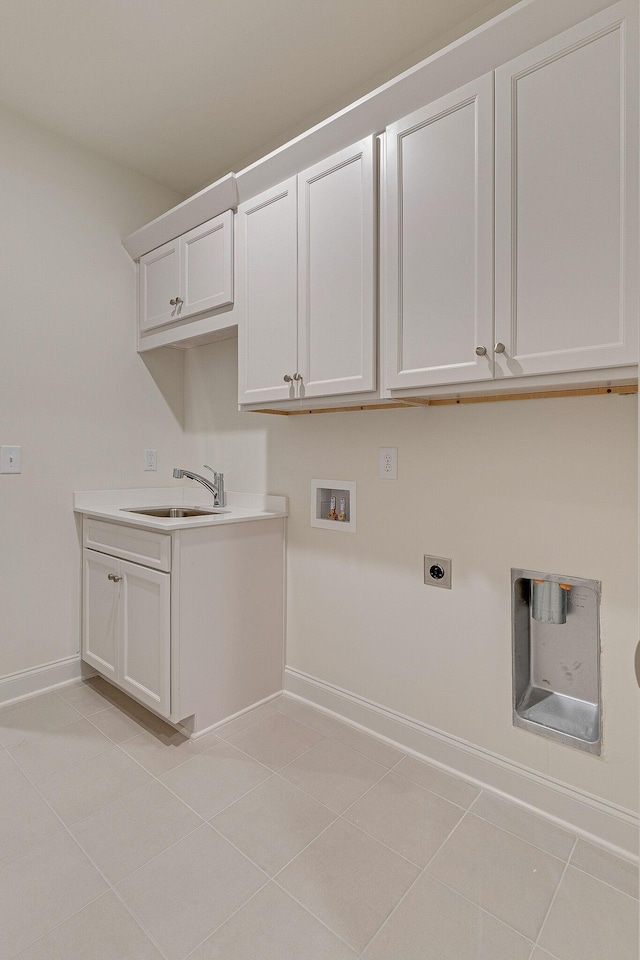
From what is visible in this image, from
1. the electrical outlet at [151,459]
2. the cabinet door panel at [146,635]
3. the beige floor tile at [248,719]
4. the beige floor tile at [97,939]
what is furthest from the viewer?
the electrical outlet at [151,459]

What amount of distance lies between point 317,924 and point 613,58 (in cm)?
212

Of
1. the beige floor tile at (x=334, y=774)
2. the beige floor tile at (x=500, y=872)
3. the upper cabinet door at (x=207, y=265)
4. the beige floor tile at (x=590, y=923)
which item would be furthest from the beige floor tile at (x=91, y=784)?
the upper cabinet door at (x=207, y=265)

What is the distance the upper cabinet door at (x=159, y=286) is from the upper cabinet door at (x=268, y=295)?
0.49m

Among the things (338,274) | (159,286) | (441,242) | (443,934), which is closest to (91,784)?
(443,934)

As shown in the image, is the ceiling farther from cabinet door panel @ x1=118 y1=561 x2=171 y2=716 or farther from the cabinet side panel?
cabinet door panel @ x1=118 y1=561 x2=171 y2=716

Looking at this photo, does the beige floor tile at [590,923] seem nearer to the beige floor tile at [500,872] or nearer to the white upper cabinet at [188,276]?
the beige floor tile at [500,872]

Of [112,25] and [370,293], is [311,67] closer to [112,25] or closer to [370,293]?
[112,25]

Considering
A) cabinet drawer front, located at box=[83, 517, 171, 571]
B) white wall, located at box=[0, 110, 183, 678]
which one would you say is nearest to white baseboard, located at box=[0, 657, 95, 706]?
white wall, located at box=[0, 110, 183, 678]

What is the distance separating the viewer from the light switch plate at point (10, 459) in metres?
2.20

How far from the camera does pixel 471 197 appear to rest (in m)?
1.38

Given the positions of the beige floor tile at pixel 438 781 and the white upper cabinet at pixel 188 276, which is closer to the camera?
the beige floor tile at pixel 438 781

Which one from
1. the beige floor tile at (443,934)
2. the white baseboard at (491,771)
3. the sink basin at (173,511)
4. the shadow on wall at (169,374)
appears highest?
the shadow on wall at (169,374)

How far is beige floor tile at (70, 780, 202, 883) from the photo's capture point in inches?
53.6

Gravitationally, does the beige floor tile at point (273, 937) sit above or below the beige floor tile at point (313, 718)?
below
